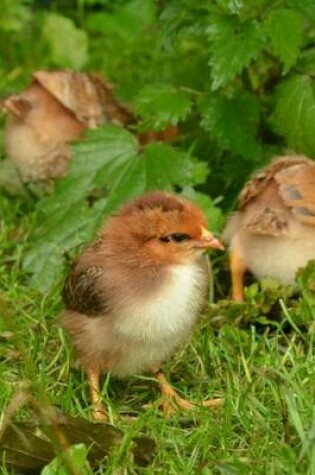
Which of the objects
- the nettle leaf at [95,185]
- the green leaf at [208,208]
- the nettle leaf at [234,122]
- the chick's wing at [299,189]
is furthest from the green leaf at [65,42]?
the chick's wing at [299,189]

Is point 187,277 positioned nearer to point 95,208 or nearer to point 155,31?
point 95,208

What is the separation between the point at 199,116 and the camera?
4.63 meters

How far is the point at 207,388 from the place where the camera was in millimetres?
3494

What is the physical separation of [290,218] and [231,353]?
0.49 meters

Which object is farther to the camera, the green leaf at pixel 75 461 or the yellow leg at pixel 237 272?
the yellow leg at pixel 237 272

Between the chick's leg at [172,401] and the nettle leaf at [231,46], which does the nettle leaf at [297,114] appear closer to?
the nettle leaf at [231,46]

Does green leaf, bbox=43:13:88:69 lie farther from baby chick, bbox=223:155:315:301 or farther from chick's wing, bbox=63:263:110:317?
chick's wing, bbox=63:263:110:317

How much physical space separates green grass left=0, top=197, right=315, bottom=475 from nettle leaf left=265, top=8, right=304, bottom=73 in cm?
77

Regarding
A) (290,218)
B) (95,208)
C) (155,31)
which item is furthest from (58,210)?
(155,31)

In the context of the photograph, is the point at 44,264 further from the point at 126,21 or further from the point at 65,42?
the point at 126,21

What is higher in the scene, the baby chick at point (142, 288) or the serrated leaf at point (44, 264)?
the baby chick at point (142, 288)

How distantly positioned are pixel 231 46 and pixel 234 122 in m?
0.36

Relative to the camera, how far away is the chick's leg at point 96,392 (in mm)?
3279

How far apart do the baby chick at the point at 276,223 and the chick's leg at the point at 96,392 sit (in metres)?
0.73
